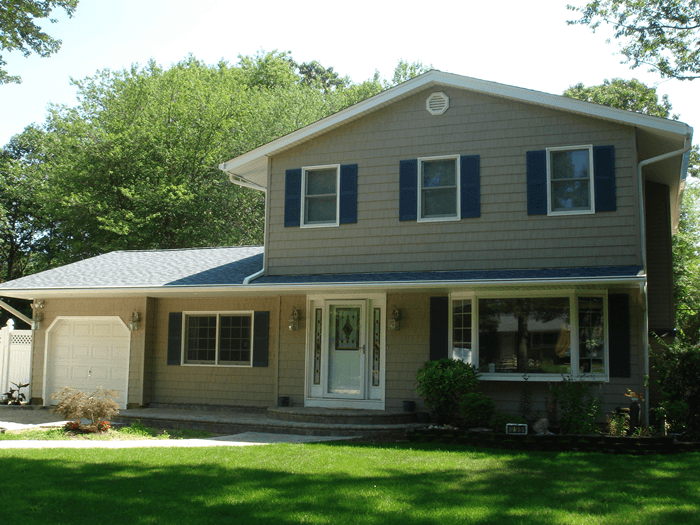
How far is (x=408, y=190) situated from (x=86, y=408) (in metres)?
6.62

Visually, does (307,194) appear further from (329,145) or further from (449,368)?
(449,368)

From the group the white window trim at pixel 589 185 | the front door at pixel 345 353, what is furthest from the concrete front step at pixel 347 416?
the white window trim at pixel 589 185

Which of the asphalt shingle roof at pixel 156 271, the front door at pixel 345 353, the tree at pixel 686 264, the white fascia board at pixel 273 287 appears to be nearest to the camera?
the white fascia board at pixel 273 287

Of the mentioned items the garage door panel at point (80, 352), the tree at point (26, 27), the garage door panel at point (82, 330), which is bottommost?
the garage door panel at point (80, 352)

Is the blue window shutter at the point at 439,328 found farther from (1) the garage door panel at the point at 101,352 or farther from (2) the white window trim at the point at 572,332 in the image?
(1) the garage door panel at the point at 101,352

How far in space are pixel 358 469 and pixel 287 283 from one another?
465 cm

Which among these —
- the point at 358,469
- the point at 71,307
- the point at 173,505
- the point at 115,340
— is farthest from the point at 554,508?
the point at 71,307

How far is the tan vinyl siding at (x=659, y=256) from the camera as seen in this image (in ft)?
42.0

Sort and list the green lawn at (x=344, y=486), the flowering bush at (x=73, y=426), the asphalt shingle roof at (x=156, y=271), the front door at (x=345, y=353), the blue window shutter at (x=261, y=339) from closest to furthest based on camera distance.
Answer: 1. the green lawn at (x=344, y=486)
2. the flowering bush at (x=73, y=426)
3. the front door at (x=345, y=353)
4. the blue window shutter at (x=261, y=339)
5. the asphalt shingle roof at (x=156, y=271)

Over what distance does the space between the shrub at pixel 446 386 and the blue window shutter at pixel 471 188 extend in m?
2.64

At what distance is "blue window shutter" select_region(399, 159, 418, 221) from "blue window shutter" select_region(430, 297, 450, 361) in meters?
1.61

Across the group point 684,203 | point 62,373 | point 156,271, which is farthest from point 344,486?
point 684,203

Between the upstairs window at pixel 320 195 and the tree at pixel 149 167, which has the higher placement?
the tree at pixel 149 167

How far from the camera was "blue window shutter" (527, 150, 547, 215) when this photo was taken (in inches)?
419
